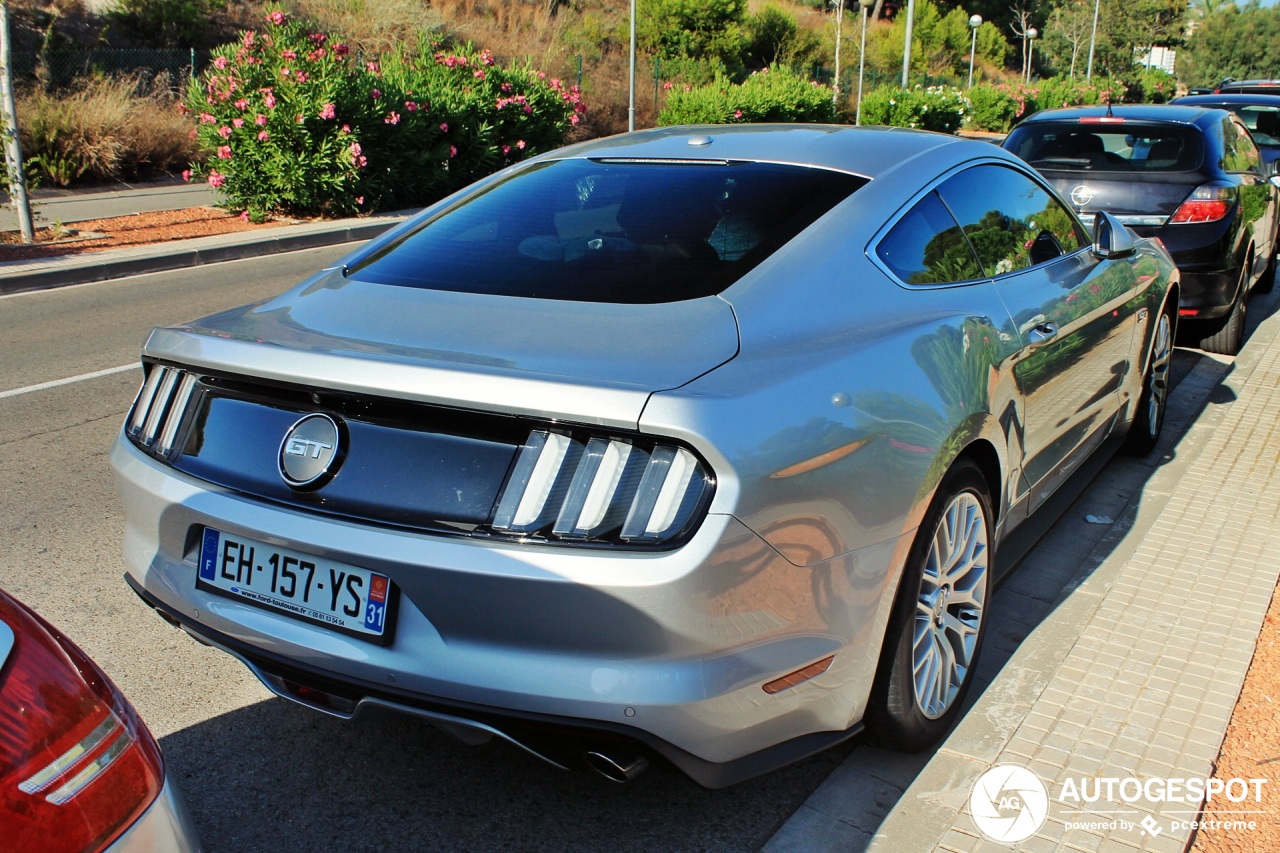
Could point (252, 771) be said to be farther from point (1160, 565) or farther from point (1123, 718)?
point (1160, 565)

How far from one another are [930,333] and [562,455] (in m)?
1.18

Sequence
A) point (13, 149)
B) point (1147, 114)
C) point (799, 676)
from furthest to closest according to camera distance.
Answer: point (13, 149)
point (1147, 114)
point (799, 676)

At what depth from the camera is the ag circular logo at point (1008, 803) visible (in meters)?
2.72

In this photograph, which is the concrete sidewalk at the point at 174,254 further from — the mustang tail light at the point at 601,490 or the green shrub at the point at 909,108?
the green shrub at the point at 909,108

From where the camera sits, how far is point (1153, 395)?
18.1ft

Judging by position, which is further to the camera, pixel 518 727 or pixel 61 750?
pixel 518 727

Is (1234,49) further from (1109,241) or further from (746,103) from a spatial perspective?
(1109,241)

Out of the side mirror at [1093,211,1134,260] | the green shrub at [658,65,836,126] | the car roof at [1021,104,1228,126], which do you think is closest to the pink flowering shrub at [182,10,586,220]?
the green shrub at [658,65,836,126]

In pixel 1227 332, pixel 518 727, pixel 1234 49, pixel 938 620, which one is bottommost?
pixel 1227 332

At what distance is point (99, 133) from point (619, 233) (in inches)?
653

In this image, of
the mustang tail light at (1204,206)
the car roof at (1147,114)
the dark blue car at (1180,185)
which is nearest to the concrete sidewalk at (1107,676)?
the dark blue car at (1180,185)

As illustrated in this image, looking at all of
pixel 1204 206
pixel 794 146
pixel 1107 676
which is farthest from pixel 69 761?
pixel 1204 206

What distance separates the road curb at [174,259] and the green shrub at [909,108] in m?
15.5

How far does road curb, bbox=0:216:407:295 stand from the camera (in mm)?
10672
